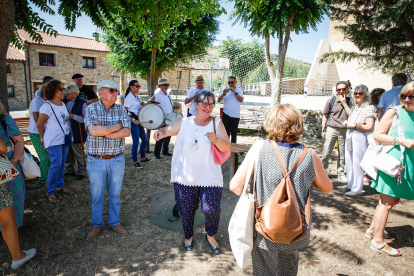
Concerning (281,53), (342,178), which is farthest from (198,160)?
(281,53)

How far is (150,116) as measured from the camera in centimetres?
580

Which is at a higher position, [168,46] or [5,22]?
[168,46]

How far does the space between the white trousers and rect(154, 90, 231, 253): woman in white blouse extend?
9.43ft

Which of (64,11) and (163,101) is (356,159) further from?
(64,11)

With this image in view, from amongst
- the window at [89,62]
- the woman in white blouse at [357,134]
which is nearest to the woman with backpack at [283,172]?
the woman in white blouse at [357,134]

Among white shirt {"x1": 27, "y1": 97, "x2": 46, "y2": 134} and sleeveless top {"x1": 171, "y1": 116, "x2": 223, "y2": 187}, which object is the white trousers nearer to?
sleeveless top {"x1": 171, "y1": 116, "x2": 223, "y2": 187}

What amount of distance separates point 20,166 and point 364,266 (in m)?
4.04

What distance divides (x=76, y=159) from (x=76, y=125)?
725mm

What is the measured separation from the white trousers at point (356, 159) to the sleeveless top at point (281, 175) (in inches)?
123

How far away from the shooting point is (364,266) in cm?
275

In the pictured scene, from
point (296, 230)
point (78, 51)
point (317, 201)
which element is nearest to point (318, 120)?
point (317, 201)

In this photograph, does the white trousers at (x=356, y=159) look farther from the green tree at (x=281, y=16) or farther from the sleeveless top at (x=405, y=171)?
the green tree at (x=281, y=16)

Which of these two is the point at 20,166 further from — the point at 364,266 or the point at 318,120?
the point at 318,120

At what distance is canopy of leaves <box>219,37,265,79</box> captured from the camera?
2055cm
